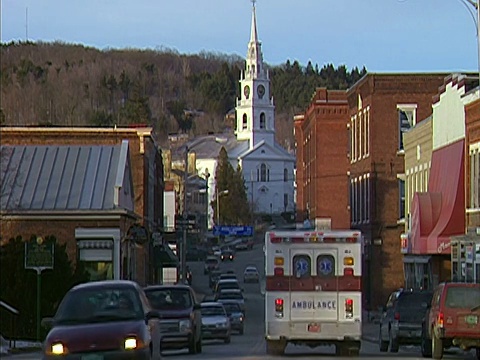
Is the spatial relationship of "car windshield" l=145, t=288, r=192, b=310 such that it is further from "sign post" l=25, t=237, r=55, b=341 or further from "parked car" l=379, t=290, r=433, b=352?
"parked car" l=379, t=290, r=433, b=352

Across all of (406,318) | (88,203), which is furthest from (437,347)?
(88,203)

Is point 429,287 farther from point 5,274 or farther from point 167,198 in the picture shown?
point 167,198

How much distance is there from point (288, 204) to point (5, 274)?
131 meters

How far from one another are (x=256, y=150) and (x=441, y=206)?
120761 millimetres

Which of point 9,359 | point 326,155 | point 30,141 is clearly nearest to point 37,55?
point 326,155

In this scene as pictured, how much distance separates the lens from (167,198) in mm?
99625

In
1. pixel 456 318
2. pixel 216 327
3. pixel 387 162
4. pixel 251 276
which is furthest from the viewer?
pixel 251 276

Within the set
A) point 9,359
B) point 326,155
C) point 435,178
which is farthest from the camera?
point 326,155

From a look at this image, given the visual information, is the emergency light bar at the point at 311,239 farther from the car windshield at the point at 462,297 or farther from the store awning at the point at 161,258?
the store awning at the point at 161,258

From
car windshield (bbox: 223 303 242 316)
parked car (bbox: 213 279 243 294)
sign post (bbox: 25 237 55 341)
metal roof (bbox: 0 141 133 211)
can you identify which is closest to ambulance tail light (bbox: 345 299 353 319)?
sign post (bbox: 25 237 55 341)

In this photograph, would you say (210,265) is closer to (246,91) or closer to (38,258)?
(38,258)

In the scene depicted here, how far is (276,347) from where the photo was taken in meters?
27.3

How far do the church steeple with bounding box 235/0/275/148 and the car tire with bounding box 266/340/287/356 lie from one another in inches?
5845

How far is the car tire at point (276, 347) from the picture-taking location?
27.2 metres
